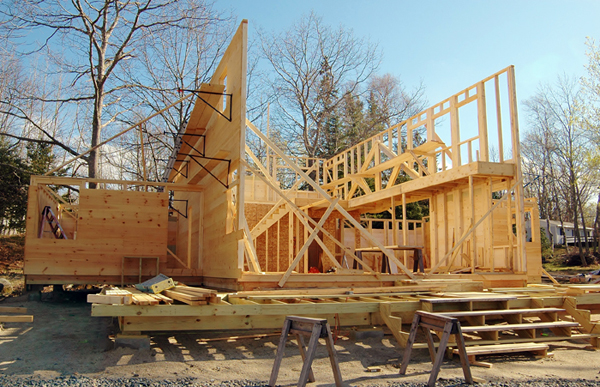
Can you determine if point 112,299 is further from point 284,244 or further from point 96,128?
point 96,128

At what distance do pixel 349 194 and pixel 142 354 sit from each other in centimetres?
1198

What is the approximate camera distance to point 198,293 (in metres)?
6.71

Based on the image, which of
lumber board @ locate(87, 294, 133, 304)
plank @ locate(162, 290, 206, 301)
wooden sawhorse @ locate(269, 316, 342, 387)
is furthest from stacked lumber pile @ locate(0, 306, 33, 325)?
wooden sawhorse @ locate(269, 316, 342, 387)

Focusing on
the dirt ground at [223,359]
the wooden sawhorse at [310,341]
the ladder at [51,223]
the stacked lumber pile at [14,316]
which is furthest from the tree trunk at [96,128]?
the wooden sawhorse at [310,341]

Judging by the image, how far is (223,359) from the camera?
20.5ft

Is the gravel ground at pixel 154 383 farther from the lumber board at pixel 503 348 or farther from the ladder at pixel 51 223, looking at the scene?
the ladder at pixel 51 223

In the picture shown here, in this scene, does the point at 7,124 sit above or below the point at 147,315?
above

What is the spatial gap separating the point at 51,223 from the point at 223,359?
8.66 meters

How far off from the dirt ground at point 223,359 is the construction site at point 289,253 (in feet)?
0.58

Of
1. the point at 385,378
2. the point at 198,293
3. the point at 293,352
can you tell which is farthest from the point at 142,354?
the point at 385,378

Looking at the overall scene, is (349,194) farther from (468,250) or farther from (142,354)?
(142,354)

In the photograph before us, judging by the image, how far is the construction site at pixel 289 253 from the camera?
21.9 feet

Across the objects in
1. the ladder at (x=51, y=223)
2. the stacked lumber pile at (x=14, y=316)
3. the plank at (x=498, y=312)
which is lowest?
the stacked lumber pile at (x=14, y=316)

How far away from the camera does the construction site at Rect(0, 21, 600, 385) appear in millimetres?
6684
